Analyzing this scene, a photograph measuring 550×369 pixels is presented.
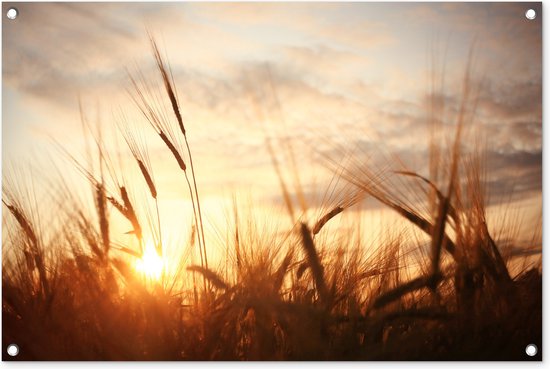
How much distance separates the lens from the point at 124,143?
1748 millimetres

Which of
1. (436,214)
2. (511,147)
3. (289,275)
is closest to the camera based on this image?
(436,214)

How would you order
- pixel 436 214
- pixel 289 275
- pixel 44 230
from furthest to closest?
pixel 44 230, pixel 289 275, pixel 436 214

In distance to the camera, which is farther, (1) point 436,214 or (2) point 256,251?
(2) point 256,251

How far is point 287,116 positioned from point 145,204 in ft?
1.72

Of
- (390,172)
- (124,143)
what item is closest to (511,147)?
(390,172)

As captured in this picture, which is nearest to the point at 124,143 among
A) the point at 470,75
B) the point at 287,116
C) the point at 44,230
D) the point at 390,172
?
the point at 44,230

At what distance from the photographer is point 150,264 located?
1.45m

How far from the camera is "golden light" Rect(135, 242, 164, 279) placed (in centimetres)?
143

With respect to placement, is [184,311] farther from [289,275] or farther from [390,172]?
[390,172]

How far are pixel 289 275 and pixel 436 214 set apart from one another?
409 mm

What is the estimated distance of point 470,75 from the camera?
70.3 inches

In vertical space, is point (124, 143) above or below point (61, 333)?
above

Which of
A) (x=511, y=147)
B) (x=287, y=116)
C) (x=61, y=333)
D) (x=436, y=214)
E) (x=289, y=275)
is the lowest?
(x=61, y=333)

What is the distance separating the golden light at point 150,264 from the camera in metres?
1.43
